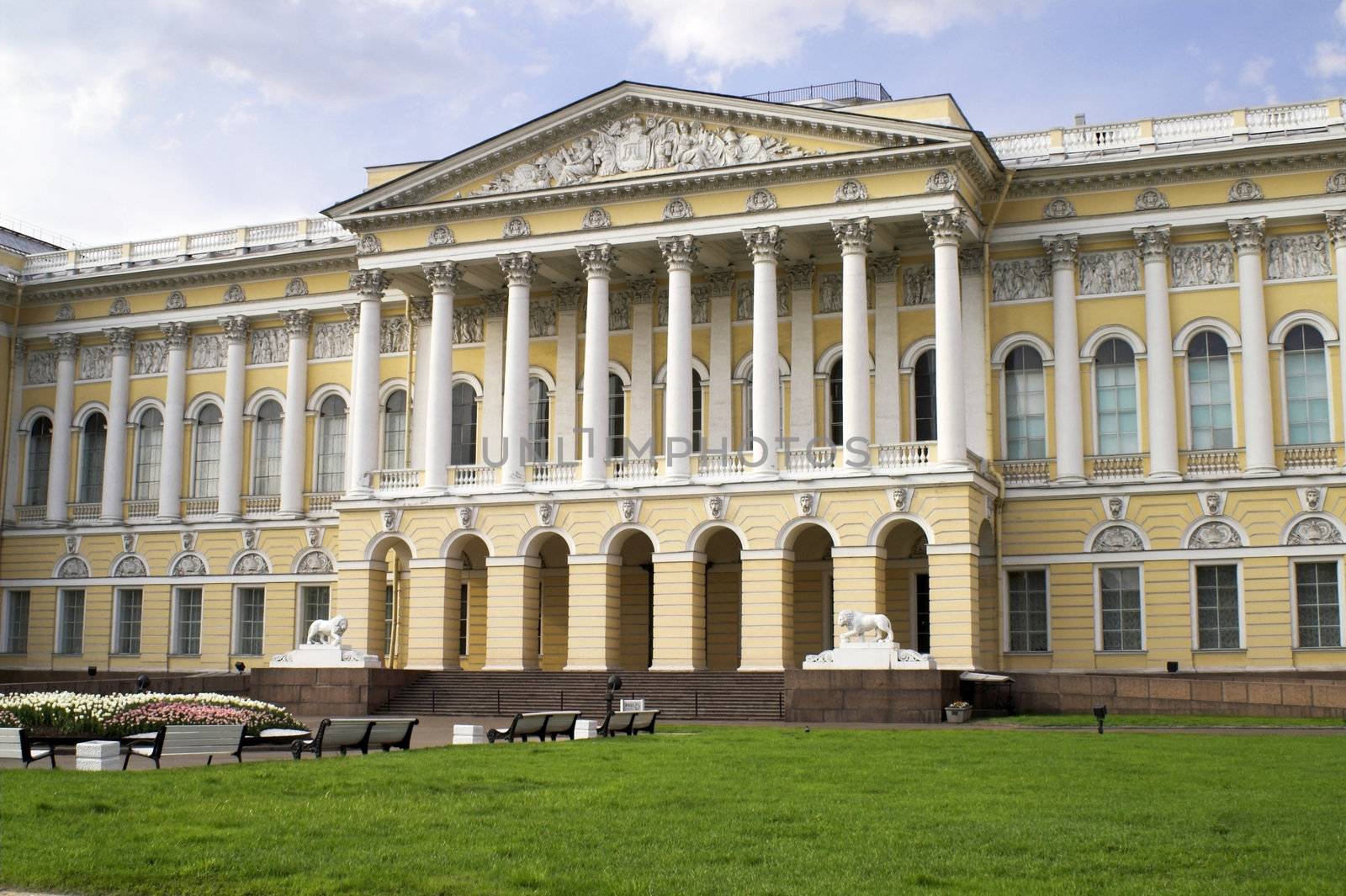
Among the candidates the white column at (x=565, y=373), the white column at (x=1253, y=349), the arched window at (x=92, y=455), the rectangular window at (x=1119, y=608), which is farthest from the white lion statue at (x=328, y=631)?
the white column at (x=1253, y=349)

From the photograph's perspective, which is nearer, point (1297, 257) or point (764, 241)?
point (1297, 257)

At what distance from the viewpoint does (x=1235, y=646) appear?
1519 inches

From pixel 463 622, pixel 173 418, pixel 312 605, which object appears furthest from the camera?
pixel 173 418

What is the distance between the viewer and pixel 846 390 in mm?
39344

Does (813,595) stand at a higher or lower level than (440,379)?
lower

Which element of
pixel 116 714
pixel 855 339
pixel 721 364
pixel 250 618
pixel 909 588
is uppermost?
pixel 721 364

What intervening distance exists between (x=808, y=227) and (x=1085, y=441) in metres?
9.10

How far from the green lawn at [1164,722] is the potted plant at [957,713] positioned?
1.13 ft

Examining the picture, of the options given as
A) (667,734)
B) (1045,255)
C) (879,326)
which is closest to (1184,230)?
(1045,255)

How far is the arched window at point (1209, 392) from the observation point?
131 ft

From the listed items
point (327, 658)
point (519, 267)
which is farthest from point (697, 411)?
point (327, 658)

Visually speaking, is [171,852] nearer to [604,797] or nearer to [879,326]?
[604,797]

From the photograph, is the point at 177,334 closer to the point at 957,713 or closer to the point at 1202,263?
the point at 957,713

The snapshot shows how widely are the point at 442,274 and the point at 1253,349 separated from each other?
850 inches
